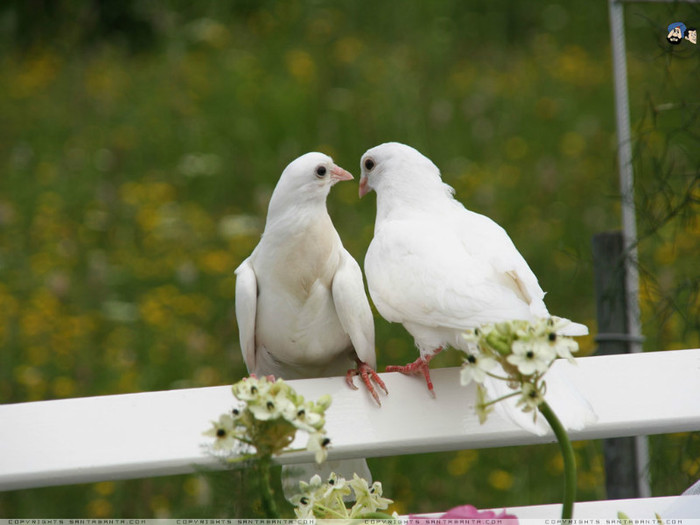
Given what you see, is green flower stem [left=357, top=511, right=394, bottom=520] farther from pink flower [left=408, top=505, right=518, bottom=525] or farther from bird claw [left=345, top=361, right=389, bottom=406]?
bird claw [left=345, top=361, right=389, bottom=406]

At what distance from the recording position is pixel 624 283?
78.0 inches

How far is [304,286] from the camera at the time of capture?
1373 mm

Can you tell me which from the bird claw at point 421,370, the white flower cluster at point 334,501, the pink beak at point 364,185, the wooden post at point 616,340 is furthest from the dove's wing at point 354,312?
the wooden post at point 616,340

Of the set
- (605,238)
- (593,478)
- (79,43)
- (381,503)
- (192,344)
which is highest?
(79,43)

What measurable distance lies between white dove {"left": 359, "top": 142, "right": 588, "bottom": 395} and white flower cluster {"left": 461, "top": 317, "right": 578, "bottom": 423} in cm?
41

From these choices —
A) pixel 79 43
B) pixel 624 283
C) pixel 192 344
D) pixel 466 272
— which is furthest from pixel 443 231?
pixel 79 43

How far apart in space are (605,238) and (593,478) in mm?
804

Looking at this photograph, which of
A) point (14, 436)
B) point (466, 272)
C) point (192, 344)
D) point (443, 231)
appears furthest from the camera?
point (192, 344)

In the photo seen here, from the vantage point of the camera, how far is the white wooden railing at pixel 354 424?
102 centimetres

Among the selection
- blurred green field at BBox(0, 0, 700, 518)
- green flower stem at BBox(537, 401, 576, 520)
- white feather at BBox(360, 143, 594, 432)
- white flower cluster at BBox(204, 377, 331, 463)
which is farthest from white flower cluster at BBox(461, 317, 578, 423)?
blurred green field at BBox(0, 0, 700, 518)

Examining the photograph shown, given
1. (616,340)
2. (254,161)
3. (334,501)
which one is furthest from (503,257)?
(254,161)

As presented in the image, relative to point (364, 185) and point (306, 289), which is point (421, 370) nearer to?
point (306, 289)

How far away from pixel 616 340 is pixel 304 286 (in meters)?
0.90

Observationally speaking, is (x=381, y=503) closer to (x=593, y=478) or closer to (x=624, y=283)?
(x=624, y=283)
